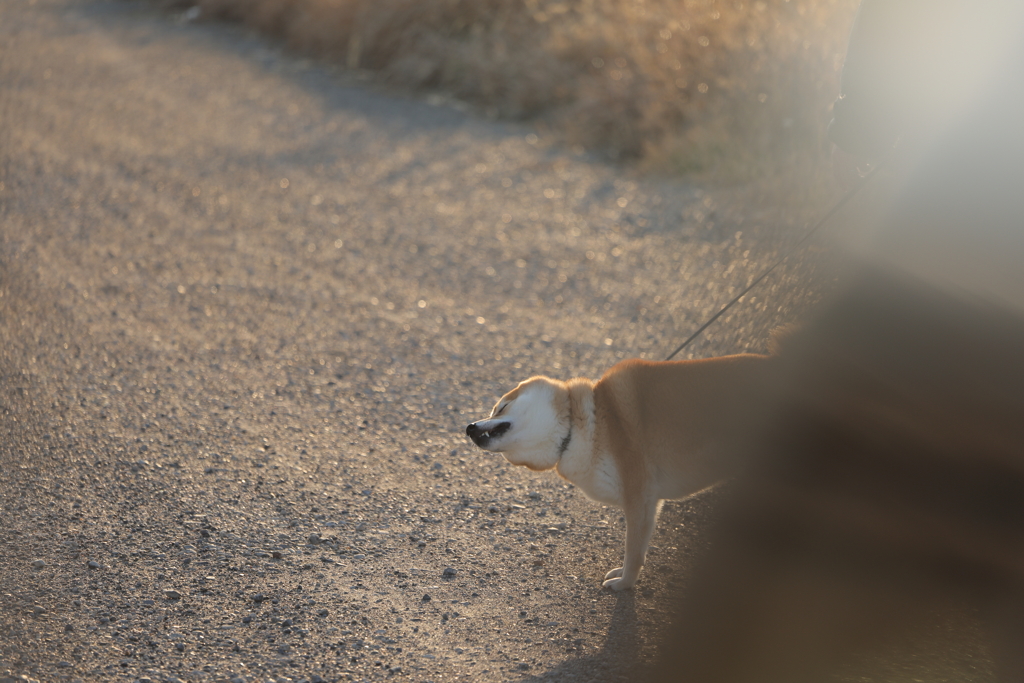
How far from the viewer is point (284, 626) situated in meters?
3.17

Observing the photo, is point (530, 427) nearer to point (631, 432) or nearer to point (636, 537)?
point (631, 432)

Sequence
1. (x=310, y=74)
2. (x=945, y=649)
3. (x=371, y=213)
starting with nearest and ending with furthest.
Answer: (x=945, y=649), (x=371, y=213), (x=310, y=74)

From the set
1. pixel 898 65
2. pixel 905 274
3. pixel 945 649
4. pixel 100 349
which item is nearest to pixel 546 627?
pixel 945 649

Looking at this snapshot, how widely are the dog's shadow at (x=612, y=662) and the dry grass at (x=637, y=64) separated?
17.7 ft

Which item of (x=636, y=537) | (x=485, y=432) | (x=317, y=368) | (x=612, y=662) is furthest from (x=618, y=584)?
(x=317, y=368)

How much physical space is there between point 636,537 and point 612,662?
0.43 metres

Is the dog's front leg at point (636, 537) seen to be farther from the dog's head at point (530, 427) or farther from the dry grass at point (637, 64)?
the dry grass at point (637, 64)

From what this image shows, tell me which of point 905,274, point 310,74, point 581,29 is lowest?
point 310,74

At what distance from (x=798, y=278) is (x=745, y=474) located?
2.33ft

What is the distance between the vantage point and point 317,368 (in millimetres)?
5152

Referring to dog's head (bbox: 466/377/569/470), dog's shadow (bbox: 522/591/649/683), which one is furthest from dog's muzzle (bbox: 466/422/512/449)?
dog's shadow (bbox: 522/591/649/683)

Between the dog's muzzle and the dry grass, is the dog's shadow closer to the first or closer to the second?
the dog's muzzle

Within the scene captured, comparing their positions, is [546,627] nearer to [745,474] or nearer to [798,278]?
[745,474]

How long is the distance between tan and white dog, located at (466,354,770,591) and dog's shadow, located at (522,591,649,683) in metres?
0.21
